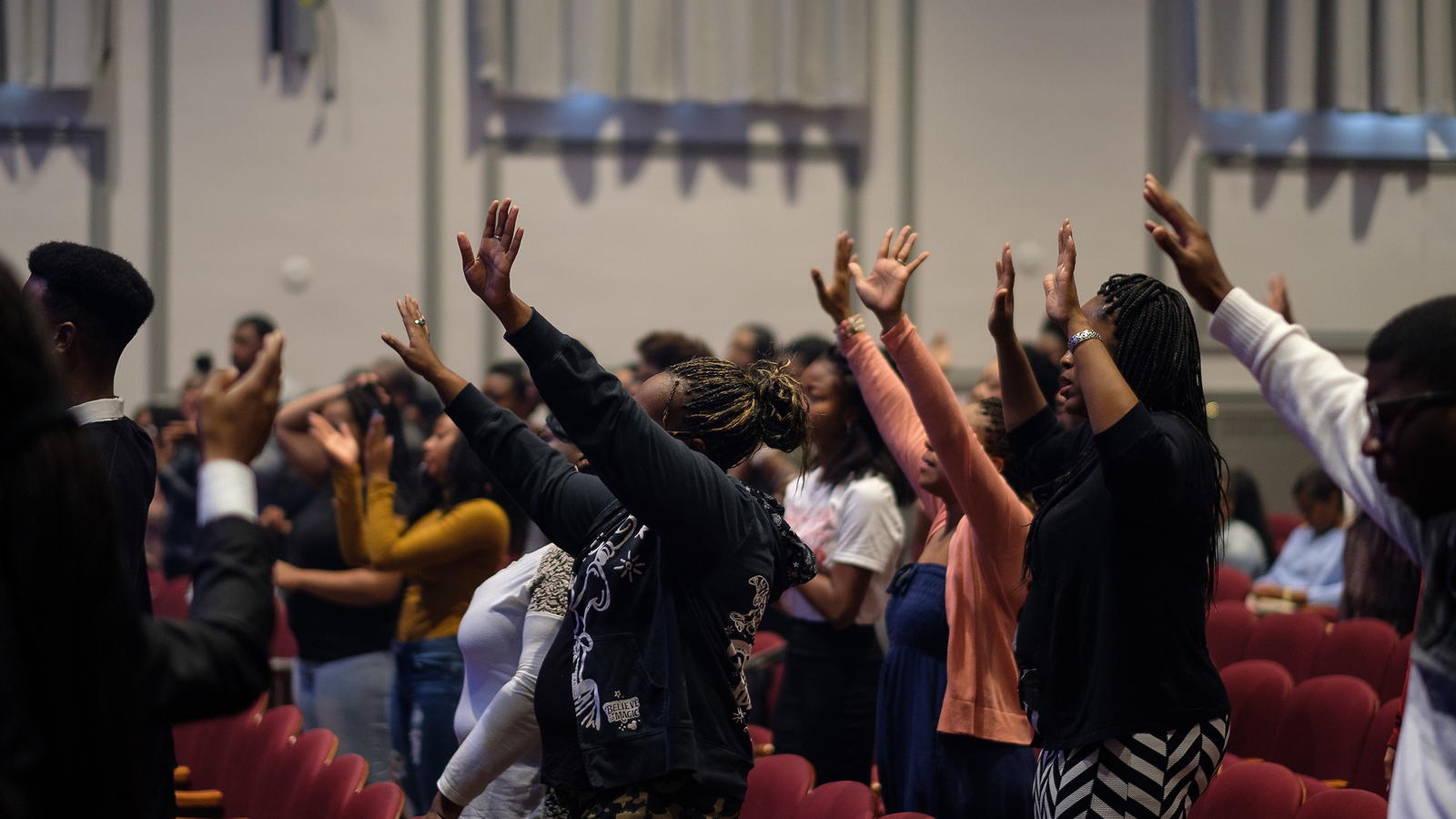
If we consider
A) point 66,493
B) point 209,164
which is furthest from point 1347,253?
point 66,493

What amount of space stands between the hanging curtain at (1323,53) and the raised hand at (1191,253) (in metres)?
7.36

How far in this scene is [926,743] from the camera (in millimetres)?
2744

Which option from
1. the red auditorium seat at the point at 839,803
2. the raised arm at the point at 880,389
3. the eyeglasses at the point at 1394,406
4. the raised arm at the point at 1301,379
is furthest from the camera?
the raised arm at the point at 880,389

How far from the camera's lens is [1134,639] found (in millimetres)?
1966

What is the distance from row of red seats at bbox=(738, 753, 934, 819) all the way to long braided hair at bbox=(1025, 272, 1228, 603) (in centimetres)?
57

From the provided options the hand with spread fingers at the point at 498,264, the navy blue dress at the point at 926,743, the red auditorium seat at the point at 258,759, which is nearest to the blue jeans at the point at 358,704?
the red auditorium seat at the point at 258,759

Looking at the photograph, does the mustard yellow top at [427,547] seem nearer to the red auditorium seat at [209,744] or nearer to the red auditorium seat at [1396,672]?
the red auditorium seat at [209,744]

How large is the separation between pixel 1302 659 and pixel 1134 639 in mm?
2662

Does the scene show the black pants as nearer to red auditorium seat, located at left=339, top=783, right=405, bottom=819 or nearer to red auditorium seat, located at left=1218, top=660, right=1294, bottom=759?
red auditorium seat, located at left=1218, top=660, right=1294, bottom=759

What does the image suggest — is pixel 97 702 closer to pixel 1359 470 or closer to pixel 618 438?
pixel 618 438

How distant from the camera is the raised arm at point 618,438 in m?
1.74

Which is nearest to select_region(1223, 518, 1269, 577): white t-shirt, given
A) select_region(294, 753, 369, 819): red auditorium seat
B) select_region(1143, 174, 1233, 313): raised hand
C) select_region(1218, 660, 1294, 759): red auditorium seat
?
select_region(1218, 660, 1294, 759): red auditorium seat

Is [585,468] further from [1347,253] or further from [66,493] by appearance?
[1347,253]

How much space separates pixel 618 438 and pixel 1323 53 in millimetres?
8303
